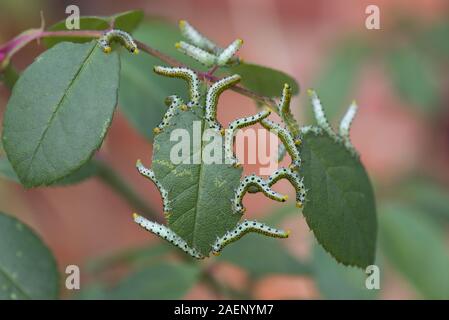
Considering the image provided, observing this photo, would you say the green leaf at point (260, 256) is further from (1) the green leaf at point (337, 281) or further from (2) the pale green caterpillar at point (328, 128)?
(2) the pale green caterpillar at point (328, 128)

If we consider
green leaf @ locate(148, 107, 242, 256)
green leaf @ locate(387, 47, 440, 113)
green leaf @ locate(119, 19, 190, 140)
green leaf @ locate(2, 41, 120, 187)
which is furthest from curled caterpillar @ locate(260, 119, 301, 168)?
green leaf @ locate(387, 47, 440, 113)

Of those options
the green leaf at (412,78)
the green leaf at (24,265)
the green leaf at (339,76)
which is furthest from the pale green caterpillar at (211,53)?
the green leaf at (412,78)

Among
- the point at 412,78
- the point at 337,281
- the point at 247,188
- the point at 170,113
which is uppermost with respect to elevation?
the point at 412,78

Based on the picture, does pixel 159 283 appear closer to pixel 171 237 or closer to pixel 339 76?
pixel 171 237

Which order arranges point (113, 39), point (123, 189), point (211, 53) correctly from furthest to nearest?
point (123, 189) → point (211, 53) → point (113, 39)

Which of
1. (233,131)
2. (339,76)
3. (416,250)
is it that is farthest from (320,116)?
(339,76)

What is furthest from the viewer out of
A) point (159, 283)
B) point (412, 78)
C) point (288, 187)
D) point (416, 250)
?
point (288, 187)

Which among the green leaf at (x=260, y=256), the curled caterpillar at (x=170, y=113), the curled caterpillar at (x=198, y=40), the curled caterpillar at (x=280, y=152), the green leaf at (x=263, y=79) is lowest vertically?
the green leaf at (x=260, y=256)
